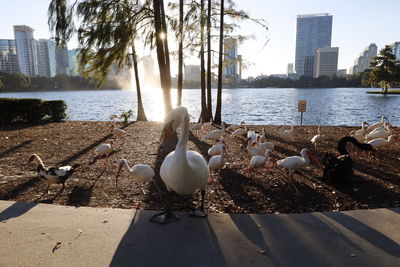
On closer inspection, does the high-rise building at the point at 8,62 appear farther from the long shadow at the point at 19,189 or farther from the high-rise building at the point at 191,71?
the long shadow at the point at 19,189

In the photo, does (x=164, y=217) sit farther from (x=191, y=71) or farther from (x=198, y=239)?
(x=191, y=71)

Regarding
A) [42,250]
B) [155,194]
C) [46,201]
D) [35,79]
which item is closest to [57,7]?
[46,201]

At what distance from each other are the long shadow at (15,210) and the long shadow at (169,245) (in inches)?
76.6

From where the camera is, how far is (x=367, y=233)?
3643mm

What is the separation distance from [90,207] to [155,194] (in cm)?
133

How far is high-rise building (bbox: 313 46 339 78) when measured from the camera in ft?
557

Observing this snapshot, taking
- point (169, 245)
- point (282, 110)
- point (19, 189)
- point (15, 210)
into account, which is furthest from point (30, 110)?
point (282, 110)

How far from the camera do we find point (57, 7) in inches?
383

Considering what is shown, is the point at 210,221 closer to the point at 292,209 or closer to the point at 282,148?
the point at 292,209

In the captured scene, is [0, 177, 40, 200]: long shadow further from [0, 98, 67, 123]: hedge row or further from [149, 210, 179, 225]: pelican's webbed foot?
[0, 98, 67, 123]: hedge row

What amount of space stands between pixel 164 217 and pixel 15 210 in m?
2.56

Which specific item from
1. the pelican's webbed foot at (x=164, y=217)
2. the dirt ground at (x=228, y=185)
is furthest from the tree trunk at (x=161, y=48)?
the pelican's webbed foot at (x=164, y=217)

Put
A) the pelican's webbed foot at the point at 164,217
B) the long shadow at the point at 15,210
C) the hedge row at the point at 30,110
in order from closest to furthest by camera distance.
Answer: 1. the pelican's webbed foot at the point at 164,217
2. the long shadow at the point at 15,210
3. the hedge row at the point at 30,110

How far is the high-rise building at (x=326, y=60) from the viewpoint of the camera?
6678 inches
